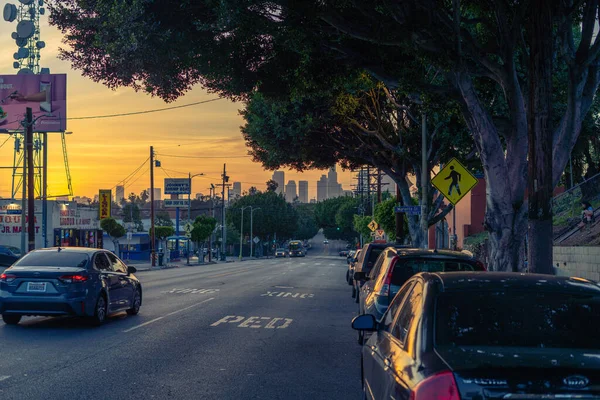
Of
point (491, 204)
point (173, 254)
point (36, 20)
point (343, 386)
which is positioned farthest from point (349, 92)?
point (173, 254)

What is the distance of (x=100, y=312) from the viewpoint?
49.4 ft

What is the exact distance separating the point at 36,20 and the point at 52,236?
Result: 20670 millimetres

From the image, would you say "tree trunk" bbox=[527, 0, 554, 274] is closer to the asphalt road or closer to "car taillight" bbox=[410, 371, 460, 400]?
the asphalt road

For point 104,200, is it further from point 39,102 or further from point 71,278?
point 71,278

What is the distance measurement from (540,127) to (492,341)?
28.6ft

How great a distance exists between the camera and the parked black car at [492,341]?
393cm

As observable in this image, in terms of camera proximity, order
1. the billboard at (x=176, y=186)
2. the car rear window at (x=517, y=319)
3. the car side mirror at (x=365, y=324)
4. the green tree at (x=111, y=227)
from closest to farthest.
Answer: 1. the car rear window at (x=517, y=319)
2. the car side mirror at (x=365, y=324)
3. the green tree at (x=111, y=227)
4. the billboard at (x=176, y=186)

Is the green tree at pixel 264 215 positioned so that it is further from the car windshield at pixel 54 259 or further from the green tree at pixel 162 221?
the car windshield at pixel 54 259

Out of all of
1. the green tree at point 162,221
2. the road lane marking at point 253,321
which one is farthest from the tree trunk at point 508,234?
the green tree at point 162,221

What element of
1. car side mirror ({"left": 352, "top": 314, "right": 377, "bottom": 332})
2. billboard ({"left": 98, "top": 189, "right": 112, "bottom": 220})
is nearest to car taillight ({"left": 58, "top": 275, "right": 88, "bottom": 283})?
car side mirror ({"left": 352, "top": 314, "right": 377, "bottom": 332})

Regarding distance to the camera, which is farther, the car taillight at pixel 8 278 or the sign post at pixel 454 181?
the sign post at pixel 454 181

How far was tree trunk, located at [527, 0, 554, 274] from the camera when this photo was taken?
490 inches

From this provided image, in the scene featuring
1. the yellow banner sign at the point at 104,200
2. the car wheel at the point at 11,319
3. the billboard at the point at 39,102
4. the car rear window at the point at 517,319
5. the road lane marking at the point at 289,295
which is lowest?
the road lane marking at the point at 289,295

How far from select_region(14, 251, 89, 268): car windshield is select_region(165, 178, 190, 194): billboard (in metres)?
80.8
